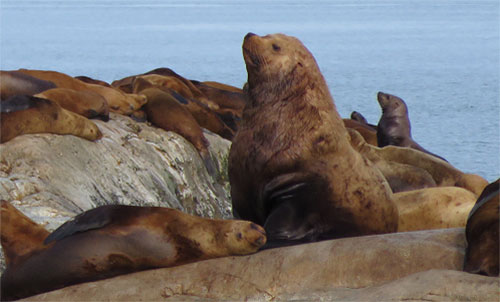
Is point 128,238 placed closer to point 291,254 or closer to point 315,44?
point 291,254

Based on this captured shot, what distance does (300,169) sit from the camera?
5.07 meters

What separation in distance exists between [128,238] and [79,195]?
7.84 ft

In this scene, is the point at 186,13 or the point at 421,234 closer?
the point at 421,234

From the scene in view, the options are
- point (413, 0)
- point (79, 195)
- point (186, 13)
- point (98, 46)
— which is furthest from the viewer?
point (413, 0)

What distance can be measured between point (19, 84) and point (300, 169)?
14.8 ft

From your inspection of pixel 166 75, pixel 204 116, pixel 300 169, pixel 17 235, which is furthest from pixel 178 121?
pixel 17 235

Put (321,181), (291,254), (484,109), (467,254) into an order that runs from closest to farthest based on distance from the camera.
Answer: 1. (467,254)
2. (291,254)
3. (321,181)
4. (484,109)

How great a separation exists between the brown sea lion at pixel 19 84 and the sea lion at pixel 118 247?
13.4ft

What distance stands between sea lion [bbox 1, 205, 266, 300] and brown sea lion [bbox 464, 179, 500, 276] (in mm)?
983

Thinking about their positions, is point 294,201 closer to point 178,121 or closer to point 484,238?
point 484,238

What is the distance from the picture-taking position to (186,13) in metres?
83.9

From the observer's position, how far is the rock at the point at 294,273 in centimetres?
410

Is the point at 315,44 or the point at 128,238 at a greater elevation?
the point at 128,238

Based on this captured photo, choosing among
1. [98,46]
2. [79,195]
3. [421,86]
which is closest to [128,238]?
[79,195]
